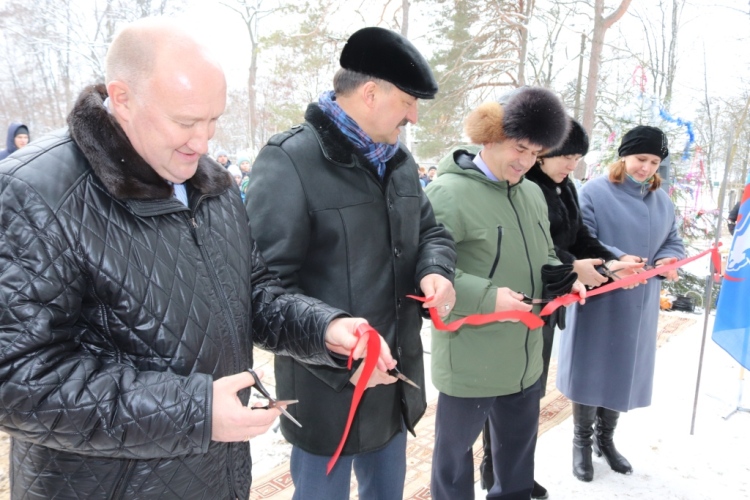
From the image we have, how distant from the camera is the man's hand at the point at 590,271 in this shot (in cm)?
269

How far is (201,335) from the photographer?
4.02 feet

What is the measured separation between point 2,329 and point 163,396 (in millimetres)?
318

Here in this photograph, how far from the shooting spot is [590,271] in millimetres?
2693

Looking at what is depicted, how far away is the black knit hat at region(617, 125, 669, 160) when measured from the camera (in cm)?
296

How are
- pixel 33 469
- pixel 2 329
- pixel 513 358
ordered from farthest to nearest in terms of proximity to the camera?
1. pixel 513 358
2. pixel 33 469
3. pixel 2 329

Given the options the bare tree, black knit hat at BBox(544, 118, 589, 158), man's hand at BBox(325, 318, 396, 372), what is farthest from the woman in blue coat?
the bare tree

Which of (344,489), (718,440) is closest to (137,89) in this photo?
(344,489)

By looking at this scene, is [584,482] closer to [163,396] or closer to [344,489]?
[344,489]

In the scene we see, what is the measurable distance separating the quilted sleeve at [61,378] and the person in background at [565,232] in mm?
2101

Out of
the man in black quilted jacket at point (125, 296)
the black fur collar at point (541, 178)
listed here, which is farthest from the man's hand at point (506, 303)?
the man in black quilted jacket at point (125, 296)

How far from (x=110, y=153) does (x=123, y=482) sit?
29.5 inches

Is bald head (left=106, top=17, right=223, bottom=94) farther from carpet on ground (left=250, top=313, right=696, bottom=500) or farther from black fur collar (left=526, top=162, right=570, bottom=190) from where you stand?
carpet on ground (left=250, top=313, right=696, bottom=500)

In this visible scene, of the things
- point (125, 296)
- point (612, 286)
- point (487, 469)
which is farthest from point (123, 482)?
point (612, 286)

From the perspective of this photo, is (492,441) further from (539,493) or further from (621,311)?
(621,311)
